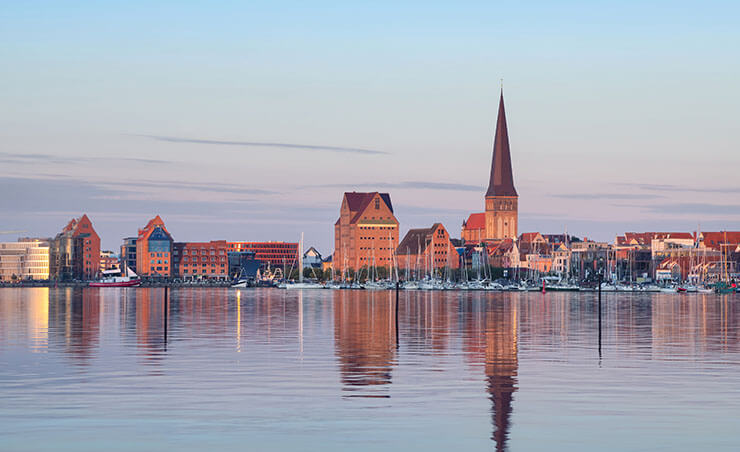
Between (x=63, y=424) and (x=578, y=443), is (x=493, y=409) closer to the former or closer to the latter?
(x=578, y=443)

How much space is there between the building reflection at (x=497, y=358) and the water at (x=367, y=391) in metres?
0.11

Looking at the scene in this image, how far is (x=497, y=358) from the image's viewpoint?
50688 mm

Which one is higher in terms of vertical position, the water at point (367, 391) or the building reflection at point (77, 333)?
→ the building reflection at point (77, 333)

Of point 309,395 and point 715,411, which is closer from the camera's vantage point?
point 715,411

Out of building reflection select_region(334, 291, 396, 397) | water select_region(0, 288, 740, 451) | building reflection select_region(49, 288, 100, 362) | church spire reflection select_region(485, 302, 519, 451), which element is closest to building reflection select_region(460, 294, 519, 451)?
church spire reflection select_region(485, 302, 519, 451)

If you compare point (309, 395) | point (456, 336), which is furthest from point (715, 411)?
point (456, 336)

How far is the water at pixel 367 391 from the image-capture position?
28016 millimetres

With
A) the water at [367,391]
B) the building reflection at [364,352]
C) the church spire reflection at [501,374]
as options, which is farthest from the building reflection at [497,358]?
the building reflection at [364,352]

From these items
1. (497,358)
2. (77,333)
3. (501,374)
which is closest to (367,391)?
(501,374)

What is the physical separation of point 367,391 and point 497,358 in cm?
1455

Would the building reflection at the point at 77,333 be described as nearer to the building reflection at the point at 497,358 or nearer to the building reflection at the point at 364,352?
the building reflection at the point at 364,352

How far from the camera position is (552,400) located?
3522 cm

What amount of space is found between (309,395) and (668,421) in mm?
11649

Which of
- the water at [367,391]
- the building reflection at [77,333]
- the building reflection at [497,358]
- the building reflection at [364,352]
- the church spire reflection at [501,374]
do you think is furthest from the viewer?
the building reflection at [77,333]
